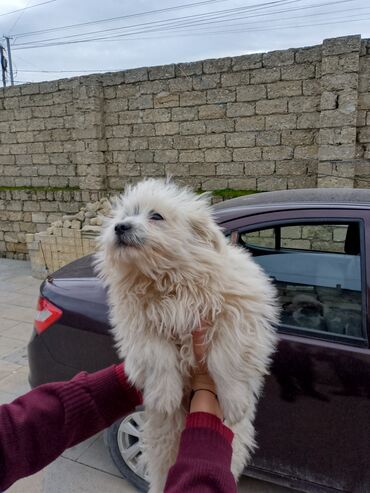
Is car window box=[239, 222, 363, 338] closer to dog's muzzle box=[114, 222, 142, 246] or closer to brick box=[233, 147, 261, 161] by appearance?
dog's muzzle box=[114, 222, 142, 246]

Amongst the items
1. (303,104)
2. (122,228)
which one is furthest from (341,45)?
(122,228)

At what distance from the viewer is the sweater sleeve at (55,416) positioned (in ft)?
3.64

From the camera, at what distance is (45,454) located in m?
1.18

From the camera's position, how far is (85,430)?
1.31 meters

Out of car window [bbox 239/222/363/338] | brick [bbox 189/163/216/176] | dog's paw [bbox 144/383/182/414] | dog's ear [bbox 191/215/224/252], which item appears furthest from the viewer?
brick [bbox 189/163/216/176]

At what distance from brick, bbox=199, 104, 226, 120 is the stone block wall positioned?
0.02m

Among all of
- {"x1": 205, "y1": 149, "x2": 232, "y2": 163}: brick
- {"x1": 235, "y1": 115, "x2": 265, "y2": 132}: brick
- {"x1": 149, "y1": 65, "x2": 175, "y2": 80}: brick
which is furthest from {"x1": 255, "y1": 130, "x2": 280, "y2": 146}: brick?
Answer: {"x1": 149, "y1": 65, "x2": 175, "y2": 80}: brick

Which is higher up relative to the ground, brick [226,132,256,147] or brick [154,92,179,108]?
brick [154,92,179,108]

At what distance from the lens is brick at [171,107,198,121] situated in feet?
23.4

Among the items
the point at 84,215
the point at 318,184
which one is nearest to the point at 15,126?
the point at 84,215

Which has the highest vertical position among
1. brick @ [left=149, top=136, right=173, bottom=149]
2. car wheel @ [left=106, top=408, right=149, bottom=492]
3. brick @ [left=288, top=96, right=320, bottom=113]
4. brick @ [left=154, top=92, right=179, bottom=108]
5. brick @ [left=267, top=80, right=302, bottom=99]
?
brick @ [left=154, top=92, right=179, bottom=108]

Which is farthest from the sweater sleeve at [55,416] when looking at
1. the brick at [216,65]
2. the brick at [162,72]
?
the brick at [162,72]

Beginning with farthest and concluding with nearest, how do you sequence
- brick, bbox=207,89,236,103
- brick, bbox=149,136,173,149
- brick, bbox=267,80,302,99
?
brick, bbox=149,136,173,149, brick, bbox=207,89,236,103, brick, bbox=267,80,302,99

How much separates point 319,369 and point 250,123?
568 centimetres
